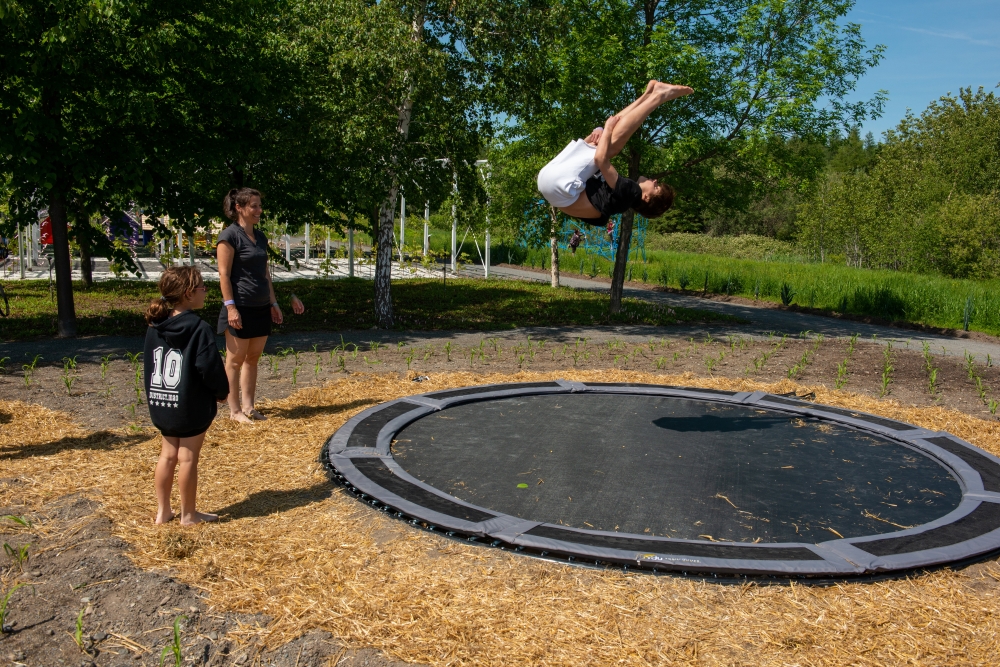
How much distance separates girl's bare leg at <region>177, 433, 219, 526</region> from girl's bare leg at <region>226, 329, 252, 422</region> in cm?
142

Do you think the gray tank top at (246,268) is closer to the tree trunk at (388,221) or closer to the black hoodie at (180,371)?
the black hoodie at (180,371)

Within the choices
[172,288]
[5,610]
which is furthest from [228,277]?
[5,610]

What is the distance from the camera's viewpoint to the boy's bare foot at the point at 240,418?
4.72m

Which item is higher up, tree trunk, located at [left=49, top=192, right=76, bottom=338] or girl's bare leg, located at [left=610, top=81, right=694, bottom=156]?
girl's bare leg, located at [left=610, top=81, right=694, bottom=156]

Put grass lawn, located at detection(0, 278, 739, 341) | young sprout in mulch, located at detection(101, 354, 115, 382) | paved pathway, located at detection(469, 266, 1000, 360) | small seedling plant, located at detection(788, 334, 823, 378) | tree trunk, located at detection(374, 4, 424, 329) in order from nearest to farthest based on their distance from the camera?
1. young sprout in mulch, located at detection(101, 354, 115, 382)
2. small seedling plant, located at detection(788, 334, 823, 378)
3. tree trunk, located at detection(374, 4, 424, 329)
4. grass lawn, located at detection(0, 278, 739, 341)
5. paved pathway, located at detection(469, 266, 1000, 360)

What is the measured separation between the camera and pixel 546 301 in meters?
12.7

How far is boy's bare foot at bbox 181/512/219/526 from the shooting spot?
10.2ft

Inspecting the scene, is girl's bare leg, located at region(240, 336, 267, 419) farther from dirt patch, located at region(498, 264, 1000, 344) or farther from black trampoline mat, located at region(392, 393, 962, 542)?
dirt patch, located at region(498, 264, 1000, 344)

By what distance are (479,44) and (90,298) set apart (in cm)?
670

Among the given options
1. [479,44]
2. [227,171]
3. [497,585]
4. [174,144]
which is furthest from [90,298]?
[497,585]

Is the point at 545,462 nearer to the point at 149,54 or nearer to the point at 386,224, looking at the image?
the point at 149,54

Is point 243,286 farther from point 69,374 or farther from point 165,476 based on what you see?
point 69,374

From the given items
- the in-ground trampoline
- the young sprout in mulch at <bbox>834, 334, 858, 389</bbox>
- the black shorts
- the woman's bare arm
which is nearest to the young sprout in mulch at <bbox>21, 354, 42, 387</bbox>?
the black shorts

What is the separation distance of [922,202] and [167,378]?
21.6 m
